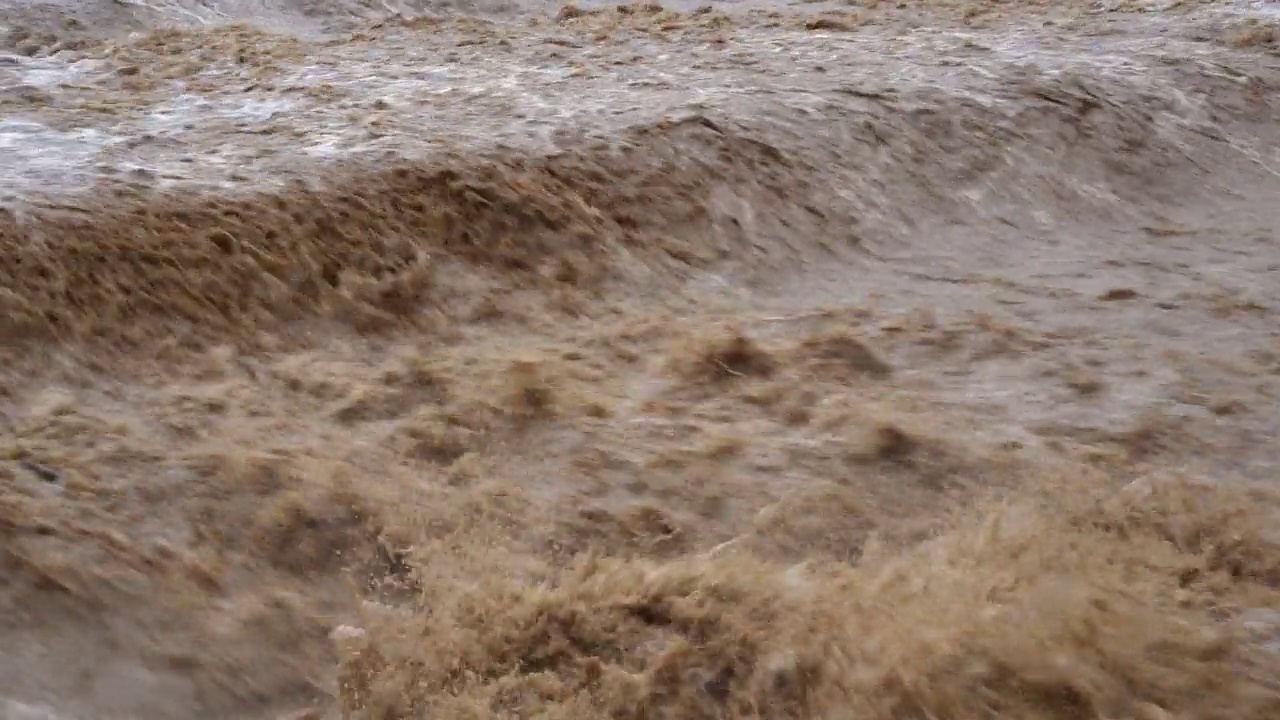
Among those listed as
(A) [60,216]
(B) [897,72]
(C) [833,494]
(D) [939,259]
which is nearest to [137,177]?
(A) [60,216]

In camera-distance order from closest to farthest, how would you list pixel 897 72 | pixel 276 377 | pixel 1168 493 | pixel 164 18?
pixel 1168 493 → pixel 276 377 → pixel 897 72 → pixel 164 18

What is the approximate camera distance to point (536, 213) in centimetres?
411

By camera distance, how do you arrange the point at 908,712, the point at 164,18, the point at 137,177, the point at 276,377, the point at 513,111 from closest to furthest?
1. the point at 908,712
2. the point at 276,377
3. the point at 137,177
4. the point at 513,111
5. the point at 164,18

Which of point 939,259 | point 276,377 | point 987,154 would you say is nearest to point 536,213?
point 276,377

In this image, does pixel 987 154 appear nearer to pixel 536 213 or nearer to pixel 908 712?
pixel 536 213

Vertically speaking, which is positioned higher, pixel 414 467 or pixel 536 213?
pixel 536 213

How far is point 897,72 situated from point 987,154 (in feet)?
2.13

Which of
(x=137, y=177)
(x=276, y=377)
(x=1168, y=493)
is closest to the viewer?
(x=1168, y=493)

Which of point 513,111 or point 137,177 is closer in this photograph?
point 137,177

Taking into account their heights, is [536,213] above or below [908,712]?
above

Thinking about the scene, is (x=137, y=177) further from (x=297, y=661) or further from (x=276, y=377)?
(x=297, y=661)

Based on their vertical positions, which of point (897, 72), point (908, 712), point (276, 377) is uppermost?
point (897, 72)

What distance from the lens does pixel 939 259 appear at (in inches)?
170

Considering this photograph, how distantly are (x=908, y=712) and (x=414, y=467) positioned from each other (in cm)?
140
